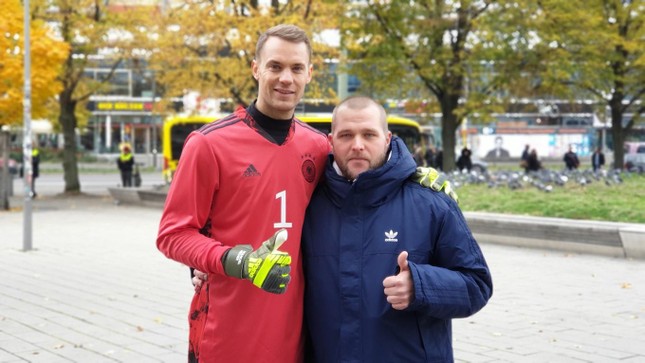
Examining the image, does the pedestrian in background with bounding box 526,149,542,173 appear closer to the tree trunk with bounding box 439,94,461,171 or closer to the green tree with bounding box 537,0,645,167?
the green tree with bounding box 537,0,645,167

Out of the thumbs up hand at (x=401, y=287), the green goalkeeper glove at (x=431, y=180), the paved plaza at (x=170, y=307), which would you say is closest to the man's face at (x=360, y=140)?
the green goalkeeper glove at (x=431, y=180)

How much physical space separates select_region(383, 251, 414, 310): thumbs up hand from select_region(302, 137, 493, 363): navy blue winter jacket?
0.06m

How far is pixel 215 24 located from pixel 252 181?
66.6 ft

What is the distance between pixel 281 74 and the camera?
3178 millimetres

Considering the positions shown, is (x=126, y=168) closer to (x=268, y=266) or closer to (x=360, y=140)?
(x=360, y=140)

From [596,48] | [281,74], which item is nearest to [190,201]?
[281,74]

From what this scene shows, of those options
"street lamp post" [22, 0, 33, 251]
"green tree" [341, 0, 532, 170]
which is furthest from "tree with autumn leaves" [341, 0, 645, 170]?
"street lamp post" [22, 0, 33, 251]

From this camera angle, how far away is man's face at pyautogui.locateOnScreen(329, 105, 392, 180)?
9.96 feet

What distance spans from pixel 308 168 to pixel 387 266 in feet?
1.65

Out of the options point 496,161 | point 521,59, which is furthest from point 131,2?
point 496,161

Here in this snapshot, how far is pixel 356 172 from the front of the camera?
3049 mm

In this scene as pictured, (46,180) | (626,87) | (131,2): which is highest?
(131,2)

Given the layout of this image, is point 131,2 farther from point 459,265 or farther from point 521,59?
point 459,265

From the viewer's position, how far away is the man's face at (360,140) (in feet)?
9.96
